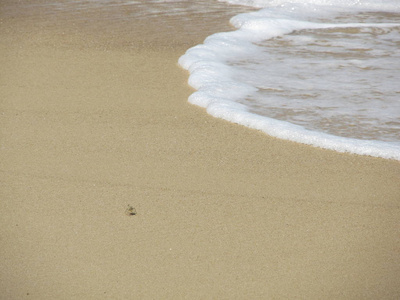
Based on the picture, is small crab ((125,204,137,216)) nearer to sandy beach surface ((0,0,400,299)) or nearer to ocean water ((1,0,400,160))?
sandy beach surface ((0,0,400,299))

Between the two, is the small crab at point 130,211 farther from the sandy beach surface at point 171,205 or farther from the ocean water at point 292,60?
the ocean water at point 292,60

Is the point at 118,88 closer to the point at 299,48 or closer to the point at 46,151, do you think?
the point at 46,151

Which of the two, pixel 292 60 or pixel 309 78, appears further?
pixel 292 60

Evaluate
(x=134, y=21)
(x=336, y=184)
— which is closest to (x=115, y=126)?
(x=336, y=184)

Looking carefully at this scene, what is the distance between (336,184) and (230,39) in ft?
8.93

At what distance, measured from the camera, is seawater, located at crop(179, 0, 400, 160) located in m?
2.96

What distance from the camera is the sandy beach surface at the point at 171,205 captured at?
1.78m

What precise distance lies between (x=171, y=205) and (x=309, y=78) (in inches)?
78.8

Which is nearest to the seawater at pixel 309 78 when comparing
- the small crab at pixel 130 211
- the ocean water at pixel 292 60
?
the ocean water at pixel 292 60

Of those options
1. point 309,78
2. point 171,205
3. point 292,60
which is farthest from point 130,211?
point 292,60

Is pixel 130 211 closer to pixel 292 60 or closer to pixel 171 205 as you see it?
pixel 171 205

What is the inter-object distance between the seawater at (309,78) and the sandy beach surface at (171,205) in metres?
0.17

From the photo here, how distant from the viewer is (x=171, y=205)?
86.9 inches

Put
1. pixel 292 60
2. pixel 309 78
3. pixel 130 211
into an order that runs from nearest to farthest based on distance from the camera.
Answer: pixel 130 211 → pixel 309 78 → pixel 292 60
